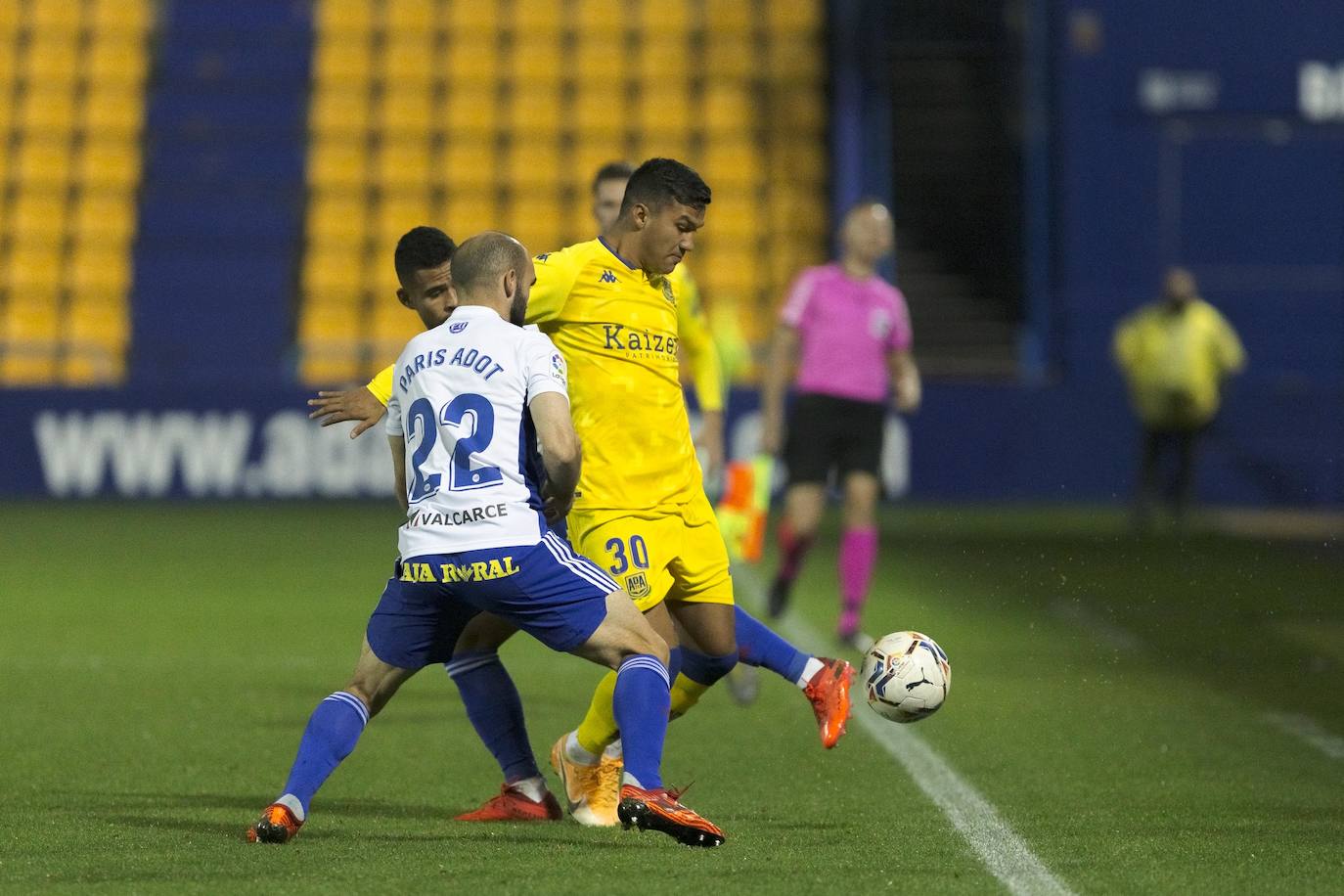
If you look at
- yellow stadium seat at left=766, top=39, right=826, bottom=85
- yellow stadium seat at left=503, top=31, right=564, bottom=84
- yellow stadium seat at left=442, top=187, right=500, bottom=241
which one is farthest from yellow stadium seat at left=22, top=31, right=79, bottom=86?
yellow stadium seat at left=766, top=39, right=826, bottom=85

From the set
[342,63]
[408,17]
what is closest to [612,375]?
[342,63]

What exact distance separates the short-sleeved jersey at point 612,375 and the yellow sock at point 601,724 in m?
0.51

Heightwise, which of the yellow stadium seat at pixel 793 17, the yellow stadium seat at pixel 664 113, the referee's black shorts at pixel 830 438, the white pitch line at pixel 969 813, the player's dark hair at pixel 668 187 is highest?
the yellow stadium seat at pixel 793 17

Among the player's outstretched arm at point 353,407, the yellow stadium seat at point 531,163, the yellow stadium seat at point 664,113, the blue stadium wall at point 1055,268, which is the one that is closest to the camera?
the player's outstretched arm at point 353,407

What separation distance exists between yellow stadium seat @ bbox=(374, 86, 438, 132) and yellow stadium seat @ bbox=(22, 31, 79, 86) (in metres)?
3.38

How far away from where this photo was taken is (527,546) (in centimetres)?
514

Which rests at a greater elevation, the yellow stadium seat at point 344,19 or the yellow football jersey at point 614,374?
the yellow stadium seat at point 344,19

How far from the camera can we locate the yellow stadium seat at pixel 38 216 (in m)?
22.1

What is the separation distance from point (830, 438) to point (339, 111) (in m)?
14.1

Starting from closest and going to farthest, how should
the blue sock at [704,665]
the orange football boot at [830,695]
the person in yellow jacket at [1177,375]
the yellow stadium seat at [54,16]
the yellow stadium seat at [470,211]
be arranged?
the orange football boot at [830,695], the blue sock at [704,665], the person in yellow jacket at [1177,375], the yellow stadium seat at [470,211], the yellow stadium seat at [54,16]

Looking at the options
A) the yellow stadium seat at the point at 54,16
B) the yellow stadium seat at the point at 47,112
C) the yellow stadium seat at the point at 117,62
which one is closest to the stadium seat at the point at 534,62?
the yellow stadium seat at the point at 117,62

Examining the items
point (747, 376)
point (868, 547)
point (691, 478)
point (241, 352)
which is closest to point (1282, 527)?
point (747, 376)

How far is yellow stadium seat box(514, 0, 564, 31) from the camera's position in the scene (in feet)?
76.6

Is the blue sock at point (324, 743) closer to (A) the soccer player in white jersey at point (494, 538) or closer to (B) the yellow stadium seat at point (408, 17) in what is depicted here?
(A) the soccer player in white jersey at point (494, 538)
